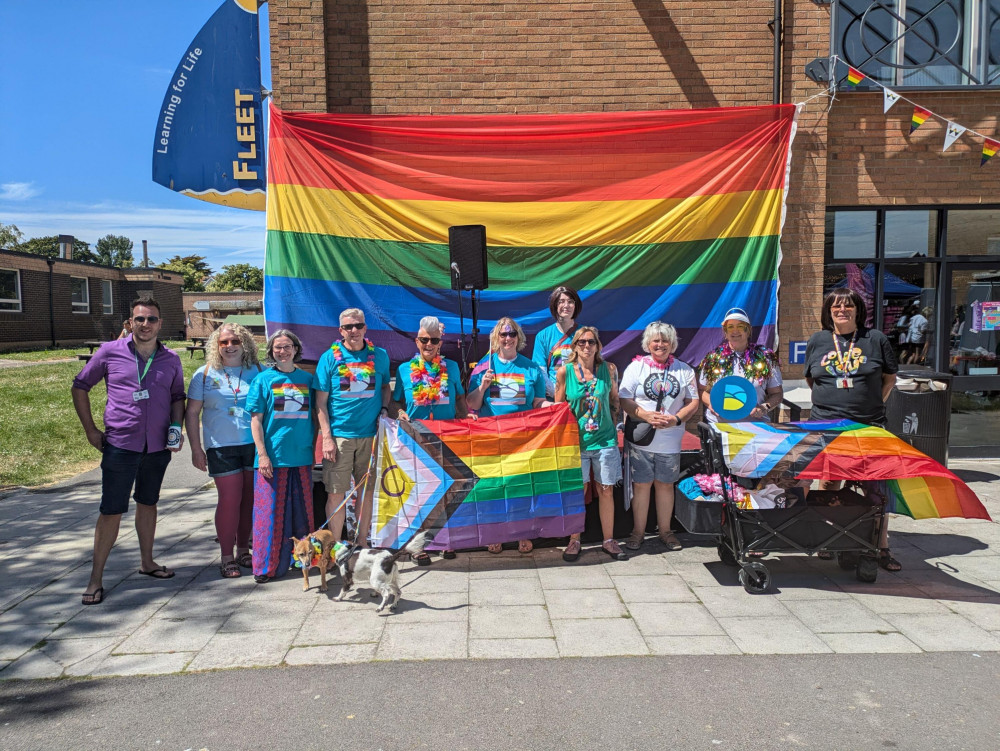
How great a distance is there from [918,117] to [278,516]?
8.02 metres

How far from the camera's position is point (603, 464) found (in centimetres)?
552

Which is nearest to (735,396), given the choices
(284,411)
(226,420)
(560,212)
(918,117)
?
(560,212)

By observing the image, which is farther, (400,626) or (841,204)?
(841,204)

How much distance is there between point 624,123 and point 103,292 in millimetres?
42093

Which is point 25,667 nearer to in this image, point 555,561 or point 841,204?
point 555,561

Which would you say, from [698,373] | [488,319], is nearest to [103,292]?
[488,319]

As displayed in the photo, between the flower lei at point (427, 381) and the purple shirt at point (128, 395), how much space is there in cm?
167

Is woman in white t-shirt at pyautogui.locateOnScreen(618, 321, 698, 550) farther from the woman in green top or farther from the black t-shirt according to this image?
the black t-shirt

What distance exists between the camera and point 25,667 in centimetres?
398

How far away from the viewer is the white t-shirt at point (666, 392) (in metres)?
5.50

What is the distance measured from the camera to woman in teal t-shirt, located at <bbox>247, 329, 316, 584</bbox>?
5.06 metres

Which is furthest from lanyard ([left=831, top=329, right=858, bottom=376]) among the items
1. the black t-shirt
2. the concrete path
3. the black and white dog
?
the black and white dog

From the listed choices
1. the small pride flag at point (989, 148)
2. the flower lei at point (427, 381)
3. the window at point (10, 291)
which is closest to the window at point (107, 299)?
the window at point (10, 291)

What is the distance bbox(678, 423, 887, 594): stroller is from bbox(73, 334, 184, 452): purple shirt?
3.79 m
